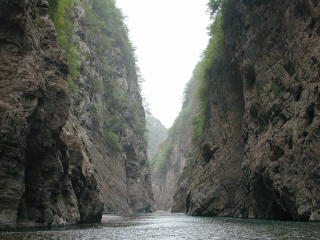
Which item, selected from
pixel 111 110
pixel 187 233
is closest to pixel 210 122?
pixel 111 110

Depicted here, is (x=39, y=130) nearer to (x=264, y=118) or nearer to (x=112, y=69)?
(x=264, y=118)

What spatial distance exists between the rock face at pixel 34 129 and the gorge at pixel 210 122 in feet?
0.18

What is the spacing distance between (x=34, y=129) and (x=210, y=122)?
27412 millimetres

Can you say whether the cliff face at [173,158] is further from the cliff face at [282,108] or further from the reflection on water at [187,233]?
the reflection on water at [187,233]

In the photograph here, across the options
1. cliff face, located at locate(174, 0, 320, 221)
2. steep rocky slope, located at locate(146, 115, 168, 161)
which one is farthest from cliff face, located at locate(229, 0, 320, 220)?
steep rocky slope, located at locate(146, 115, 168, 161)

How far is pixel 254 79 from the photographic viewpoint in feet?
111

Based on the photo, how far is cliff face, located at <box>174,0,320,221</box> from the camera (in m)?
22.9

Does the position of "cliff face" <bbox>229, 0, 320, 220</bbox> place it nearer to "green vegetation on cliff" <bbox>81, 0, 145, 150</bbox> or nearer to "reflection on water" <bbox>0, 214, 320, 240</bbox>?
"reflection on water" <bbox>0, 214, 320, 240</bbox>

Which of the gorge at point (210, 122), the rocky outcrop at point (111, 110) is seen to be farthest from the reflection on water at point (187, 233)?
the rocky outcrop at point (111, 110)

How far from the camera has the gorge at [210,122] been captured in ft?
59.1

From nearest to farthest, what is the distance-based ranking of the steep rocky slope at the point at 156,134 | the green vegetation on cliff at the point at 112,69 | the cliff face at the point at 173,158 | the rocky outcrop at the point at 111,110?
1. the rocky outcrop at the point at 111,110
2. the green vegetation on cliff at the point at 112,69
3. the cliff face at the point at 173,158
4. the steep rocky slope at the point at 156,134

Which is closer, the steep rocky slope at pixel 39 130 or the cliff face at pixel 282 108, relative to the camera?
the steep rocky slope at pixel 39 130

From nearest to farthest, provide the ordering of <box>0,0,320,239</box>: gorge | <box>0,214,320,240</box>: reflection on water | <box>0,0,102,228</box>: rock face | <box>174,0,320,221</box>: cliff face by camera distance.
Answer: <box>0,214,320,240</box>: reflection on water
<box>0,0,102,228</box>: rock face
<box>0,0,320,239</box>: gorge
<box>174,0,320,221</box>: cliff face

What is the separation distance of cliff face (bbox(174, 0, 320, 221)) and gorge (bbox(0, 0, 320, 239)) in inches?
3.7
